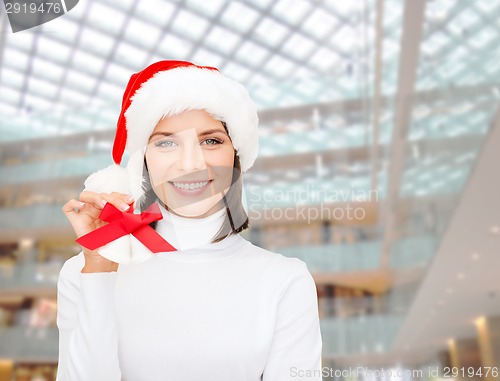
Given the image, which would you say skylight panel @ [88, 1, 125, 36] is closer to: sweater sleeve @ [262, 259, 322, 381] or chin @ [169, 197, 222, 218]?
chin @ [169, 197, 222, 218]

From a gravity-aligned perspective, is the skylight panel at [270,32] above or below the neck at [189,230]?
above

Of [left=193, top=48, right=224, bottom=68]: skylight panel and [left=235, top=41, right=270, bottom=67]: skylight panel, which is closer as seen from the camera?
[left=193, top=48, right=224, bottom=68]: skylight panel

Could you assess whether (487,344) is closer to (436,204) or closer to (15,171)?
(436,204)

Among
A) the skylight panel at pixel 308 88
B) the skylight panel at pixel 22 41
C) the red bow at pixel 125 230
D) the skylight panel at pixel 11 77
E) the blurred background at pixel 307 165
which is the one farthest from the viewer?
the skylight panel at pixel 11 77

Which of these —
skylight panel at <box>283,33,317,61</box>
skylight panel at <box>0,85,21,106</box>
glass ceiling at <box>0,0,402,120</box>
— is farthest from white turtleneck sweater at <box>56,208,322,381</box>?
skylight panel at <box>0,85,21,106</box>

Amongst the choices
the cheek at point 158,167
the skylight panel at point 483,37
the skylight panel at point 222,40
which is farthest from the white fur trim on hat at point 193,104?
the skylight panel at point 222,40

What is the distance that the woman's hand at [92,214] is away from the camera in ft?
3.15

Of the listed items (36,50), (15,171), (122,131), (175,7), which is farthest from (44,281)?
(122,131)

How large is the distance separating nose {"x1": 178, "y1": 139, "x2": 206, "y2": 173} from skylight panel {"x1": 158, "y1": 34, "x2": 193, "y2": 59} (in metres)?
14.7

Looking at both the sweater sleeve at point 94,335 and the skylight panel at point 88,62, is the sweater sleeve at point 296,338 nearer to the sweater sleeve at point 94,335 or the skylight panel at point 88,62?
the sweater sleeve at point 94,335

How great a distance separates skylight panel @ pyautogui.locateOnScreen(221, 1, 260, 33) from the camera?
47.3ft

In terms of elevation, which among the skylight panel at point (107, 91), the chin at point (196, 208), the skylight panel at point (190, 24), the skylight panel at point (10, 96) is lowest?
the chin at point (196, 208)

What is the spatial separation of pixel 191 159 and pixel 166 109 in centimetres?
17

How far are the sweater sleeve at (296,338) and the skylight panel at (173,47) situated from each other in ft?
48.4
